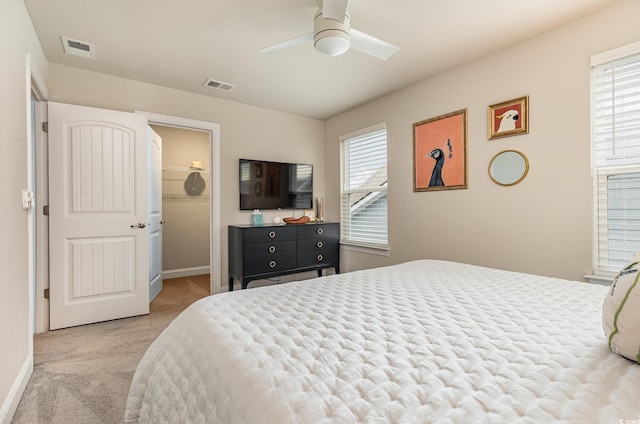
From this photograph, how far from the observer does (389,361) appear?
79 centimetres

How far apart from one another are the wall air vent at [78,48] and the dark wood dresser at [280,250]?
210 cm

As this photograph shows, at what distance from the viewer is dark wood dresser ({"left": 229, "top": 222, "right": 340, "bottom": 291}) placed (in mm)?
3508

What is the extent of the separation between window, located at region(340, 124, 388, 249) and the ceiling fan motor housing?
1852mm

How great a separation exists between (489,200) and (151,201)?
3531mm

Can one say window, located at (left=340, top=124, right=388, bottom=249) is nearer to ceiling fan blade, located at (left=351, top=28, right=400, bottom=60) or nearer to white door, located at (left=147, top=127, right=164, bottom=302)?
ceiling fan blade, located at (left=351, top=28, right=400, bottom=60)

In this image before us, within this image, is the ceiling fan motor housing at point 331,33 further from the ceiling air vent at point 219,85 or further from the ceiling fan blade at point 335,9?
the ceiling air vent at point 219,85

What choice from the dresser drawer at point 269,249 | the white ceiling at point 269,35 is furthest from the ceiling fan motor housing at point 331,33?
the dresser drawer at point 269,249

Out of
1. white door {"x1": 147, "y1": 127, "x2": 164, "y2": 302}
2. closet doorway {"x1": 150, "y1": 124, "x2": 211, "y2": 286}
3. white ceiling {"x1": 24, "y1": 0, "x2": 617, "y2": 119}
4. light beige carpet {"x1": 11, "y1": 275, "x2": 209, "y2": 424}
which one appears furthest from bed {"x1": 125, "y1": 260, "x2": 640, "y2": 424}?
closet doorway {"x1": 150, "y1": 124, "x2": 211, "y2": 286}

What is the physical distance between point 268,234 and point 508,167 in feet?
8.28

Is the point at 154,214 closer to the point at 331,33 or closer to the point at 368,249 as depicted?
the point at 368,249

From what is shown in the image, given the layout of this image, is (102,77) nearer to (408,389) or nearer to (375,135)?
(375,135)

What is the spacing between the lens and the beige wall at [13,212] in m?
1.56

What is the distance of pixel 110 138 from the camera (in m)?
3.02

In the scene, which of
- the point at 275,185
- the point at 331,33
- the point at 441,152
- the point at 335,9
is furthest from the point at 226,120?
the point at 441,152
